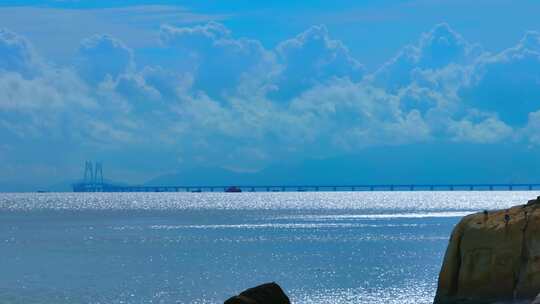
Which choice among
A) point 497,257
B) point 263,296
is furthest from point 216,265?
point 263,296

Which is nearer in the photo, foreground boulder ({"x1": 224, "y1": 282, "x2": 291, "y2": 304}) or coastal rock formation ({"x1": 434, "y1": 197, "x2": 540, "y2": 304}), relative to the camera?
foreground boulder ({"x1": 224, "y1": 282, "x2": 291, "y2": 304})

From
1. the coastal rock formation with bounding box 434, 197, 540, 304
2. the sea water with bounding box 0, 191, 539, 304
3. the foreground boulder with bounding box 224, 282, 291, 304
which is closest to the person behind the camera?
the foreground boulder with bounding box 224, 282, 291, 304

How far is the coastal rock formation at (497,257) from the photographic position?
43438 millimetres

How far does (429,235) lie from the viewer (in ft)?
419

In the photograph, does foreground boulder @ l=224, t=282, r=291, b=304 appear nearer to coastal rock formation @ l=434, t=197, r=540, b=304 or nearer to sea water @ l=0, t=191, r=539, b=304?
coastal rock formation @ l=434, t=197, r=540, b=304

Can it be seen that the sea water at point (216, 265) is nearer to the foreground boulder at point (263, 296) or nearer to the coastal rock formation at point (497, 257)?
the coastal rock formation at point (497, 257)

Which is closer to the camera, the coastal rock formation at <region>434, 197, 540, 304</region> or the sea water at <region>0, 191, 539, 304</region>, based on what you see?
the coastal rock formation at <region>434, 197, 540, 304</region>

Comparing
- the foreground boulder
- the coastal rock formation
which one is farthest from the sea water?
the foreground boulder


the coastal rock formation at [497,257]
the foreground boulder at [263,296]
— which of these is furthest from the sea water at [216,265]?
the foreground boulder at [263,296]

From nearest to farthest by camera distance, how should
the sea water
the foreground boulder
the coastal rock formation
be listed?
the foreground boulder < the coastal rock formation < the sea water

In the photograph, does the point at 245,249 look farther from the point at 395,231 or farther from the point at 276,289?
the point at 276,289

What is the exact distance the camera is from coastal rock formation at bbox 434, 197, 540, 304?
4344cm

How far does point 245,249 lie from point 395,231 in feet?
135

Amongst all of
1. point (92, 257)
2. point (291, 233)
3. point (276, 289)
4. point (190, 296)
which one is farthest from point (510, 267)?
point (291, 233)
